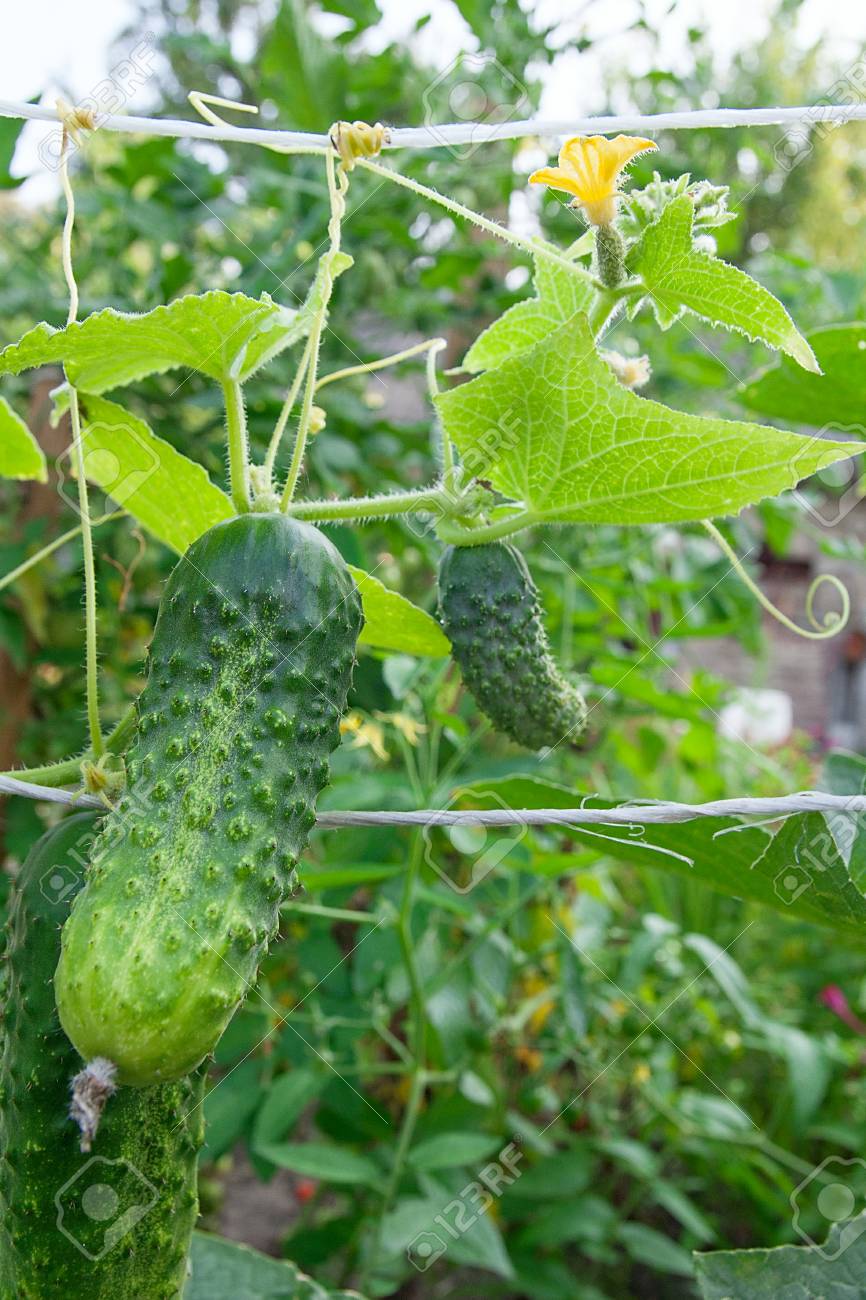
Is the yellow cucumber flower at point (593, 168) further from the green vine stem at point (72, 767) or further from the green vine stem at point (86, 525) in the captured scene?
the green vine stem at point (72, 767)

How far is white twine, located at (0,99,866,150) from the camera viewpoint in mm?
663

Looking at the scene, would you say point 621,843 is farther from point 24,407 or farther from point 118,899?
point 24,407

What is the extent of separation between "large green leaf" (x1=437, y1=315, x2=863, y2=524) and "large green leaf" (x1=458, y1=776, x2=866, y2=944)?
21cm

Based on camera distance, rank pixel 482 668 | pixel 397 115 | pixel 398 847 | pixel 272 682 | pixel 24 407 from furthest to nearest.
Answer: pixel 397 115 < pixel 24 407 < pixel 398 847 < pixel 482 668 < pixel 272 682

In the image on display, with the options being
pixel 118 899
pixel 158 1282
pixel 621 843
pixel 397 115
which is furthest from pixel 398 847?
pixel 397 115

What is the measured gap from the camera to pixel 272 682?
61 cm

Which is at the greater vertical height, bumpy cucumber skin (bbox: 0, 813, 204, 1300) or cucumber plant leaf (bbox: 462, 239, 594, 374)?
cucumber plant leaf (bbox: 462, 239, 594, 374)

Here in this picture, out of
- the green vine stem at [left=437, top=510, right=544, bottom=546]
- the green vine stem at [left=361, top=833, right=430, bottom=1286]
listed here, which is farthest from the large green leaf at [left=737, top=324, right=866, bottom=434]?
the green vine stem at [left=361, top=833, right=430, bottom=1286]

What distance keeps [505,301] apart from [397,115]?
1103 mm

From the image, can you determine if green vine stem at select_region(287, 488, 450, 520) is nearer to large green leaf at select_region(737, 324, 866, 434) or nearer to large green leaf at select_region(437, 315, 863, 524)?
large green leaf at select_region(437, 315, 863, 524)

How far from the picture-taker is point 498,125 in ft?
2.26

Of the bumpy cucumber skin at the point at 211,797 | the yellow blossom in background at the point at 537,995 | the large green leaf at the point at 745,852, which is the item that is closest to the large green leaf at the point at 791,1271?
the large green leaf at the point at 745,852

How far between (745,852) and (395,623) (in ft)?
1.01

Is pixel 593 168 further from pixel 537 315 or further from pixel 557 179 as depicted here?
pixel 537 315
